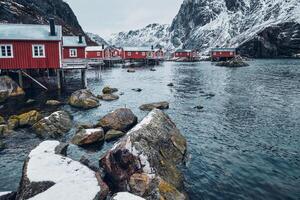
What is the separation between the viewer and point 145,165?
14109 millimetres

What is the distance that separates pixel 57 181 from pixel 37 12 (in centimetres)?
12081

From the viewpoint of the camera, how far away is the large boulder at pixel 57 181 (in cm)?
1123

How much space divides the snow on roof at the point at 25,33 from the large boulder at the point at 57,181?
107 ft

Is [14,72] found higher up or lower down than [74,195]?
higher up

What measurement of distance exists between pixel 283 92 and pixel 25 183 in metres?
40.7

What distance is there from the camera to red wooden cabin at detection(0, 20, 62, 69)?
1642 inches

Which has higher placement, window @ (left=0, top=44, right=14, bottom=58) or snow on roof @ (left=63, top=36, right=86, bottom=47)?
snow on roof @ (left=63, top=36, right=86, bottom=47)

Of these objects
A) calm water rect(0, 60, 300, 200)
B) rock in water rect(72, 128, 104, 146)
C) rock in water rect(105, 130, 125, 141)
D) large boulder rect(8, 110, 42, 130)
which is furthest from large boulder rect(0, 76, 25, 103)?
rock in water rect(105, 130, 125, 141)

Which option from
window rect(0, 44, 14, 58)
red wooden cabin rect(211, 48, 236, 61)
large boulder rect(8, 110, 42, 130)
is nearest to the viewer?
large boulder rect(8, 110, 42, 130)

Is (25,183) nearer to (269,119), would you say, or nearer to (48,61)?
(269,119)

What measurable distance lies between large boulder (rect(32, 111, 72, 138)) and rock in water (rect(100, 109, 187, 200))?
29.8ft

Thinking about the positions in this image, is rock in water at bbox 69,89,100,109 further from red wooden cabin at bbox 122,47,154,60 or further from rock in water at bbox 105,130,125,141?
red wooden cabin at bbox 122,47,154,60

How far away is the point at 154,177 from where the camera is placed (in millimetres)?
13266

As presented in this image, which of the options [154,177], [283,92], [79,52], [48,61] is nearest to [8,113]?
[48,61]
